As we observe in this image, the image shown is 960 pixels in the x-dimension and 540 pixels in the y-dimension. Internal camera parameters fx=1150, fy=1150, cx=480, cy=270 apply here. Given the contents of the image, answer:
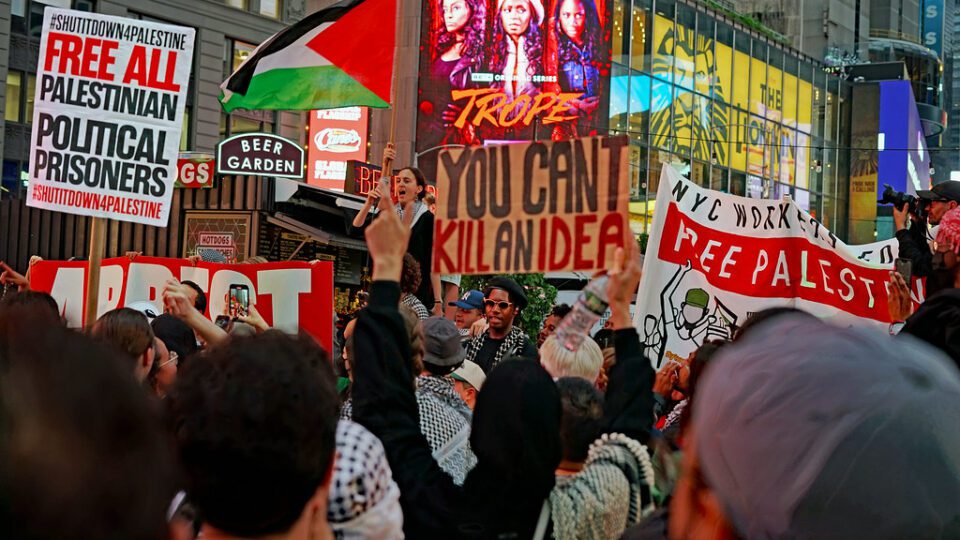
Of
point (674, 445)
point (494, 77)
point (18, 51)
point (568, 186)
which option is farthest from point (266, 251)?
point (674, 445)

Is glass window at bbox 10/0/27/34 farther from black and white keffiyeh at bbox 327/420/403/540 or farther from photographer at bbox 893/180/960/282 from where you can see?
black and white keffiyeh at bbox 327/420/403/540

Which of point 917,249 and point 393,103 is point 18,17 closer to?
point 393,103

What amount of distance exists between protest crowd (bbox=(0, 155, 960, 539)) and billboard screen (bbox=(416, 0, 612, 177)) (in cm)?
3473

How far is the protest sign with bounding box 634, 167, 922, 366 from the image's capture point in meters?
8.06

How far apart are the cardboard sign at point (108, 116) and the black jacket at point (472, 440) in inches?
200

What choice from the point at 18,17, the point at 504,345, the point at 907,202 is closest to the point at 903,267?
the point at 907,202

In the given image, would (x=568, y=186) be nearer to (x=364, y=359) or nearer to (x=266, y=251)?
(x=364, y=359)

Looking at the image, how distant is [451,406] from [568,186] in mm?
995

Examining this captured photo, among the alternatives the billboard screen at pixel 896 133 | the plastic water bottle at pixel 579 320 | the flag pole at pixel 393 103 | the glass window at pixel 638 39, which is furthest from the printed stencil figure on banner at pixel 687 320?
the billboard screen at pixel 896 133

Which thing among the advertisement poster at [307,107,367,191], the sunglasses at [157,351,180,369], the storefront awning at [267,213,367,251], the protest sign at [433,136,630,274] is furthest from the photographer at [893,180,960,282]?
the advertisement poster at [307,107,367,191]

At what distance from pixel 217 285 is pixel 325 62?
→ 7.65 ft

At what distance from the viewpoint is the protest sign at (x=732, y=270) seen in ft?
26.5

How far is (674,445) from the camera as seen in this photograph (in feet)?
9.02

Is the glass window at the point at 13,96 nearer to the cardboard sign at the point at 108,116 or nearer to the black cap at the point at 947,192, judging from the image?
the cardboard sign at the point at 108,116
